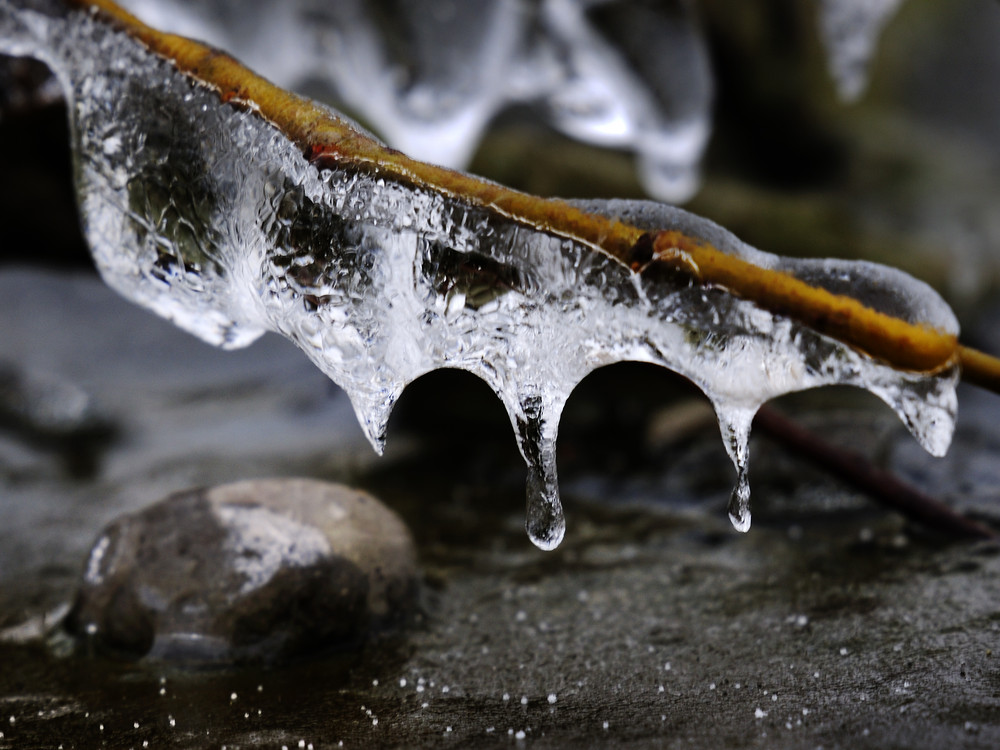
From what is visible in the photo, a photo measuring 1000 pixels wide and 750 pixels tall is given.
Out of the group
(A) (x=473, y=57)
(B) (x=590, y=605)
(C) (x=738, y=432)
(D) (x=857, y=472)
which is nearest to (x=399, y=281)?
(C) (x=738, y=432)

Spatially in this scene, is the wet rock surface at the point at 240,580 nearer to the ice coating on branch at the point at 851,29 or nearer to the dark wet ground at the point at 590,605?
the dark wet ground at the point at 590,605

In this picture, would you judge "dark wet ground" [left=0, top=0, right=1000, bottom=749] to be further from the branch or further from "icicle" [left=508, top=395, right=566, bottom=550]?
the branch

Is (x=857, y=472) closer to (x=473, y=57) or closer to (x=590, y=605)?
(x=590, y=605)

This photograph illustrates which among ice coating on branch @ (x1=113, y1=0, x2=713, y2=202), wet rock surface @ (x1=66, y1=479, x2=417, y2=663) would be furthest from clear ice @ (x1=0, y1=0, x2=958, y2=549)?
ice coating on branch @ (x1=113, y1=0, x2=713, y2=202)

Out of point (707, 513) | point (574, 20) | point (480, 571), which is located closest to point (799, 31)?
point (574, 20)

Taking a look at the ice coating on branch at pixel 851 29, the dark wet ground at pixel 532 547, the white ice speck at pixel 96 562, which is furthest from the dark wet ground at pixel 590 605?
the ice coating on branch at pixel 851 29

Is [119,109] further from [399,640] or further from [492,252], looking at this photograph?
[399,640]
